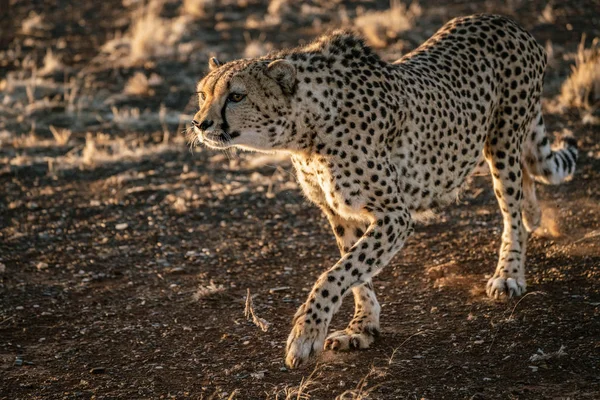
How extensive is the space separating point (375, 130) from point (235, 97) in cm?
74

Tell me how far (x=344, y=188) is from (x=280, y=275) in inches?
70.8

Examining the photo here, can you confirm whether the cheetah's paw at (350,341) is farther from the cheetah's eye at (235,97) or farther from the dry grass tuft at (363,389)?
the cheetah's eye at (235,97)

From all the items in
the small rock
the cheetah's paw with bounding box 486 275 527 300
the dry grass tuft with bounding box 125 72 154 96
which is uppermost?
the dry grass tuft with bounding box 125 72 154 96

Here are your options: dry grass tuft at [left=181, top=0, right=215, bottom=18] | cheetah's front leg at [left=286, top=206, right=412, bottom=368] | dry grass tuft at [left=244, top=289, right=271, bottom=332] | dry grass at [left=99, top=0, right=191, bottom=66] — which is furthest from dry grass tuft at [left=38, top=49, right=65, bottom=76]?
cheetah's front leg at [left=286, top=206, right=412, bottom=368]

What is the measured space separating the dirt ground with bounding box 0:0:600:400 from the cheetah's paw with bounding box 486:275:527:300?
8cm

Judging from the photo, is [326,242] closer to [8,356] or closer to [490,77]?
[490,77]

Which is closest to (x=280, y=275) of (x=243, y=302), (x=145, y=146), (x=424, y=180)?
(x=243, y=302)

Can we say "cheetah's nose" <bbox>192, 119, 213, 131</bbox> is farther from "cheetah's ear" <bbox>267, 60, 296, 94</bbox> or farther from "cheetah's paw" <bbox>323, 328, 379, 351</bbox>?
"cheetah's paw" <bbox>323, 328, 379, 351</bbox>

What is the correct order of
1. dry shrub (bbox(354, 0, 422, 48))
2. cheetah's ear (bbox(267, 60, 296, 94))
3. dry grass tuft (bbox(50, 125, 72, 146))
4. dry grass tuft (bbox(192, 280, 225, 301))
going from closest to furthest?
cheetah's ear (bbox(267, 60, 296, 94)), dry grass tuft (bbox(192, 280, 225, 301)), dry grass tuft (bbox(50, 125, 72, 146)), dry shrub (bbox(354, 0, 422, 48))

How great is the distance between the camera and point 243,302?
5535 mm


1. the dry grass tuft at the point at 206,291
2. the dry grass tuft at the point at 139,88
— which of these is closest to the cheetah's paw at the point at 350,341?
the dry grass tuft at the point at 206,291

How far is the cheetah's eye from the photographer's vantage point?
13.9 ft

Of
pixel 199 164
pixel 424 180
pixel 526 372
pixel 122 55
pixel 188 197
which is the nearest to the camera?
pixel 526 372

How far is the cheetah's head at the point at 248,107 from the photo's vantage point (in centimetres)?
420
